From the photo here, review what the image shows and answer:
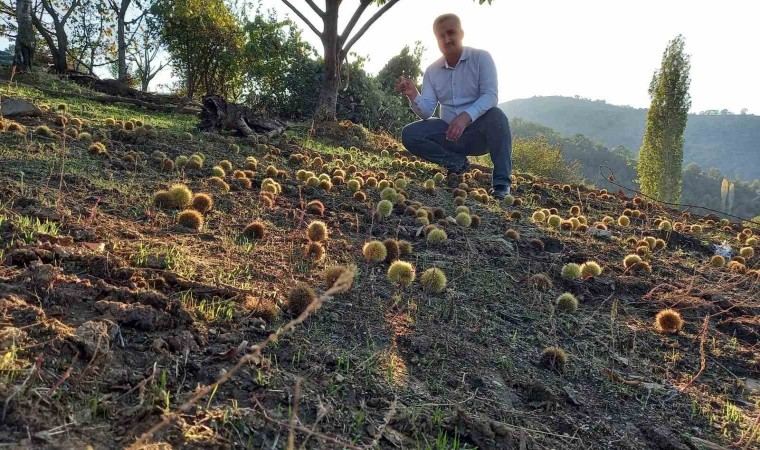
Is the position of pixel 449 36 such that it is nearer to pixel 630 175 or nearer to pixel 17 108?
pixel 17 108

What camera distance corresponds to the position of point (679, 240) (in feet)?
18.6

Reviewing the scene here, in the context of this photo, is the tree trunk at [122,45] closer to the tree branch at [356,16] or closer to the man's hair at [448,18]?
the tree branch at [356,16]

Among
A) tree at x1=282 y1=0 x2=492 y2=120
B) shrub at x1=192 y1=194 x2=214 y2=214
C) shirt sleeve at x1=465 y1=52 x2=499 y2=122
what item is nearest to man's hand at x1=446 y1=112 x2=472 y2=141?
shirt sleeve at x1=465 y1=52 x2=499 y2=122

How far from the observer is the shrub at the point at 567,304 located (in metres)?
3.00

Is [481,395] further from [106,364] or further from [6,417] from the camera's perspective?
[6,417]

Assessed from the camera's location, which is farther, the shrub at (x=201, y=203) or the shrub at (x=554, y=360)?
the shrub at (x=201, y=203)

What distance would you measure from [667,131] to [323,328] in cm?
3164

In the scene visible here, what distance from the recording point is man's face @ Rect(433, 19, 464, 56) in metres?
6.70

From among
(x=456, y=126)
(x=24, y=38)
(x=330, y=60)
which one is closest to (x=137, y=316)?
(x=456, y=126)

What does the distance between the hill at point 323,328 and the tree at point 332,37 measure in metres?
9.12

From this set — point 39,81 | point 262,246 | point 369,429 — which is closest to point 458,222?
point 262,246

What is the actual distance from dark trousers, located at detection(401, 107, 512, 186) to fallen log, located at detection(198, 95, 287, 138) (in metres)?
2.41

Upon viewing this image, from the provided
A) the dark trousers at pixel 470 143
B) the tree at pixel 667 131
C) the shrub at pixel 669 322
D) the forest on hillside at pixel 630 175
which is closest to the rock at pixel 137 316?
the shrub at pixel 669 322

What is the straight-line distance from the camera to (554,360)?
2.27 m
